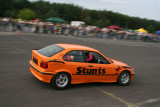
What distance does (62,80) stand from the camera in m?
5.86

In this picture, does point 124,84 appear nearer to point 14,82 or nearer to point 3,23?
point 14,82

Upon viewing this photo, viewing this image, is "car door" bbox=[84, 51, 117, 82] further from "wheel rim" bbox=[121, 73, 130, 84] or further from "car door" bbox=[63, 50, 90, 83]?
"wheel rim" bbox=[121, 73, 130, 84]

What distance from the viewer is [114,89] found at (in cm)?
654

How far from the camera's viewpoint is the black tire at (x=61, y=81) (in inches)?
224

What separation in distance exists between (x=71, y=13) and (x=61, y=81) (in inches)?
2892

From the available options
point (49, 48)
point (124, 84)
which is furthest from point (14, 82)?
point (124, 84)

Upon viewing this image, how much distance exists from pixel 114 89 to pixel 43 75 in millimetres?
2581

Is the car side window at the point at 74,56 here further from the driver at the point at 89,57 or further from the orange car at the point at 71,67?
the driver at the point at 89,57

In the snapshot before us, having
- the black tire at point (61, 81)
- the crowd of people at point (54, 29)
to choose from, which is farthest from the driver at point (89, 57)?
the crowd of people at point (54, 29)

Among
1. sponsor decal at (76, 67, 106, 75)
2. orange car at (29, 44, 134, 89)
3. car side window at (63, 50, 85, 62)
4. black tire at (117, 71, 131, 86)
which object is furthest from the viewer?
black tire at (117, 71, 131, 86)

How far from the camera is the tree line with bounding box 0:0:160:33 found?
69750mm

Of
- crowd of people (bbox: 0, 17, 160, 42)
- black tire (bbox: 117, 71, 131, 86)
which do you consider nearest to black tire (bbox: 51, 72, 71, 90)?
black tire (bbox: 117, 71, 131, 86)

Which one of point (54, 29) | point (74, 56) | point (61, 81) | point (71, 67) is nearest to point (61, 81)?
point (61, 81)

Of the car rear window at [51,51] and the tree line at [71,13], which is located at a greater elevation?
the tree line at [71,13]
